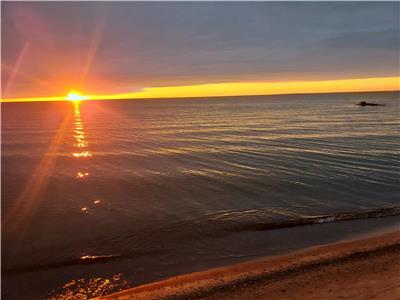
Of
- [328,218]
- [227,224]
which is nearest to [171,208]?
[227,224]

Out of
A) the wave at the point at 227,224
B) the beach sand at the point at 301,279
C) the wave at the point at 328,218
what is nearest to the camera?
the beach sand at the point at 301,279

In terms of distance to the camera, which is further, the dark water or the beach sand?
the dark water

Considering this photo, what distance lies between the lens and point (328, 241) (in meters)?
12.9

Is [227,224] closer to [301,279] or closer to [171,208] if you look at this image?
[171,208]

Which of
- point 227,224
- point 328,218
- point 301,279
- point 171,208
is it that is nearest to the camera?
point 301,279

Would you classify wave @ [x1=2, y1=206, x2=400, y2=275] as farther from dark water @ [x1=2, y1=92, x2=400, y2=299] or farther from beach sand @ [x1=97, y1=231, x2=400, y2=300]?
beach sand @ [x1=97, y1=231, x2=400, y2=300]

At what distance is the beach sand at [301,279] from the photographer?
848 cm

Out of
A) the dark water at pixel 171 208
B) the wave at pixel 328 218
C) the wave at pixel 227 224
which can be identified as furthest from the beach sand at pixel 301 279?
the wave at pixel 328 218

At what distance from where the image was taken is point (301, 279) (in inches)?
366

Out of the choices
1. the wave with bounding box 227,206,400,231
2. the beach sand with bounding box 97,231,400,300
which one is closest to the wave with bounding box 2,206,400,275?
the wave with bounding box 227,206,400,231

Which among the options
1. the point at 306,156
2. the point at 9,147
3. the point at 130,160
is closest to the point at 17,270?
the point at 130,160

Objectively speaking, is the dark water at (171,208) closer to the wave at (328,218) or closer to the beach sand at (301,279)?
the wave at (328,218)

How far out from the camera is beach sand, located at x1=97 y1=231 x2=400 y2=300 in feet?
27.8

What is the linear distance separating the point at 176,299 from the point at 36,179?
16.8 m
